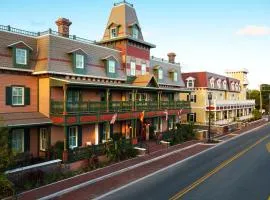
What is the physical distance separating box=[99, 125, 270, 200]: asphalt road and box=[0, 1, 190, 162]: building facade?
24.6 feet

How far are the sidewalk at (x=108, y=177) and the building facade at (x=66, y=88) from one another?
3.88 m

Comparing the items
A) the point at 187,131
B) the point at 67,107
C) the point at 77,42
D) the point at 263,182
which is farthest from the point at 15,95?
the point at 187,131

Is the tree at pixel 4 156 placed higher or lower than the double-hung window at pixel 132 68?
lower

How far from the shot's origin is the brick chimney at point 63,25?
91.0ft

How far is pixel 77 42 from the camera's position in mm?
28062

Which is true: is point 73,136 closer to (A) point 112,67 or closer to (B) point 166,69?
(A) point 112,67

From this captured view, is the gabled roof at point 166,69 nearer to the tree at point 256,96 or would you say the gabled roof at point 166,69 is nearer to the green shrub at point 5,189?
the green shrub at point 5,189

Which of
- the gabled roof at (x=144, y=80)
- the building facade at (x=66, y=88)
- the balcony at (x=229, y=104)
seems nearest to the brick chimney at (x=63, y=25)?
the building facade at (x=66, y=88)

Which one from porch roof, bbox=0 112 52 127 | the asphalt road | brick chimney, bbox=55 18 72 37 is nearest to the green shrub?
the asphalt road

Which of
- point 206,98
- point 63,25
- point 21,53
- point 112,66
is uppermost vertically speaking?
point 63,25

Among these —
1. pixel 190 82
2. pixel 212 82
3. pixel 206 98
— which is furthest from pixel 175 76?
pixel 212 82

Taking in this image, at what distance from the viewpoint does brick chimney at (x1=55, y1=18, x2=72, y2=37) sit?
2773cm

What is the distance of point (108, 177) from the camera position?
1973 centimetres

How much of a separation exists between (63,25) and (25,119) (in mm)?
10320
